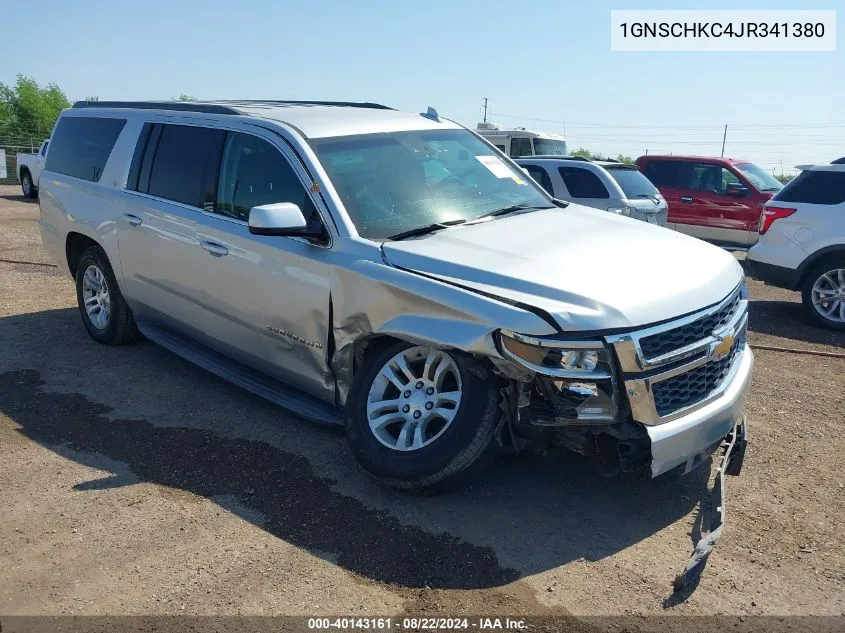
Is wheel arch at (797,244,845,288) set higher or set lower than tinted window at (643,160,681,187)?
lower

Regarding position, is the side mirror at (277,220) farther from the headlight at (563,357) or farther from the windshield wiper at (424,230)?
the headlight at (563,357)

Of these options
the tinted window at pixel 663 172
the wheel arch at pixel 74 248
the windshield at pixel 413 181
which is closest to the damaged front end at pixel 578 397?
the windshield at pixel 413 181

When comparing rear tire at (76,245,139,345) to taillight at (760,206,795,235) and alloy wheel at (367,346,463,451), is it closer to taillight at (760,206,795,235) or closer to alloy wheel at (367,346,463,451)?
alloy wheel at (367,346,463,451)

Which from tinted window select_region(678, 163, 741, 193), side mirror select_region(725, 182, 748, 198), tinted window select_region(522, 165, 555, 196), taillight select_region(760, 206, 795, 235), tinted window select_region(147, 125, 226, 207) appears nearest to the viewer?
tinted window select_region(147, 125, 226, 207)

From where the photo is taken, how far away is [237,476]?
14.1ft

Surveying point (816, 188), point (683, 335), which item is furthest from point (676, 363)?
point (816, 188)

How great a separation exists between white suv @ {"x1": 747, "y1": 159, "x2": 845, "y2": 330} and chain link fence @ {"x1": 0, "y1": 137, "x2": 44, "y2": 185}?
103 ft

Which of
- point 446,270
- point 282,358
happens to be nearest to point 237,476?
point 282,358

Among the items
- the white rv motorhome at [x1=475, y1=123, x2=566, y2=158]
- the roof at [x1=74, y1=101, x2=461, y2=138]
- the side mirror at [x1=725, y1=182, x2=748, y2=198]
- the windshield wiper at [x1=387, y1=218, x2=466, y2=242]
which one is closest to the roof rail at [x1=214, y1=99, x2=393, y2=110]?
the roof at [x1=74, y1=101, x2=461, y2=138]

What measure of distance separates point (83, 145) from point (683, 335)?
538cm

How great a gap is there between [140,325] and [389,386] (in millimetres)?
3012

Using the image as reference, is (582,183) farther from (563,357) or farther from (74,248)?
(563,357)

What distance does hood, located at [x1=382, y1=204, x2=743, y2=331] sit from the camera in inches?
137

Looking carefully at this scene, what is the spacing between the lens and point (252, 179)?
491cm
